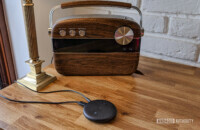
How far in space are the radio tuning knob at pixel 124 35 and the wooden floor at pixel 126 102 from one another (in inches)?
5.1

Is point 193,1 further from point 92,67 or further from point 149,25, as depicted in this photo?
point 92,67

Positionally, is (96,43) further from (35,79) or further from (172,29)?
(172,29)

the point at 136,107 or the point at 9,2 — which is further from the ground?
the point at 9,2

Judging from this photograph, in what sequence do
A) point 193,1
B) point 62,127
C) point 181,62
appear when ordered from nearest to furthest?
point 62,127
point 193,1
point 181,62

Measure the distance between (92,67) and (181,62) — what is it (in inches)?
16.3

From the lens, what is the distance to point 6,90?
0.54m

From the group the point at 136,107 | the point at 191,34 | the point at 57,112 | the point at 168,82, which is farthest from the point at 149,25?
the point at 57,112

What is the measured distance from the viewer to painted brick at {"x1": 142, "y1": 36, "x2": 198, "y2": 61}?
75 centimetres

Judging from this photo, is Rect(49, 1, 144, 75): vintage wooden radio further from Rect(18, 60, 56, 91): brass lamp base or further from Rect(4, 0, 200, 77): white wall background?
Rect(4, 0, 200, 77): white wall background

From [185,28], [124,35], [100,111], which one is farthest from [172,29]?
[100,111]

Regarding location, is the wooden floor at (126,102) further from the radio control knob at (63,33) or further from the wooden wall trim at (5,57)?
the wooden wall trim at (5,57)

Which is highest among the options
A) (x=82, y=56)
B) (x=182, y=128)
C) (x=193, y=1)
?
(x=193, y=1)

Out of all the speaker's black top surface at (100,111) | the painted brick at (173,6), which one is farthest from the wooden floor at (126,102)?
the painted brick at (173,6)

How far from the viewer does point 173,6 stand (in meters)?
0.73
